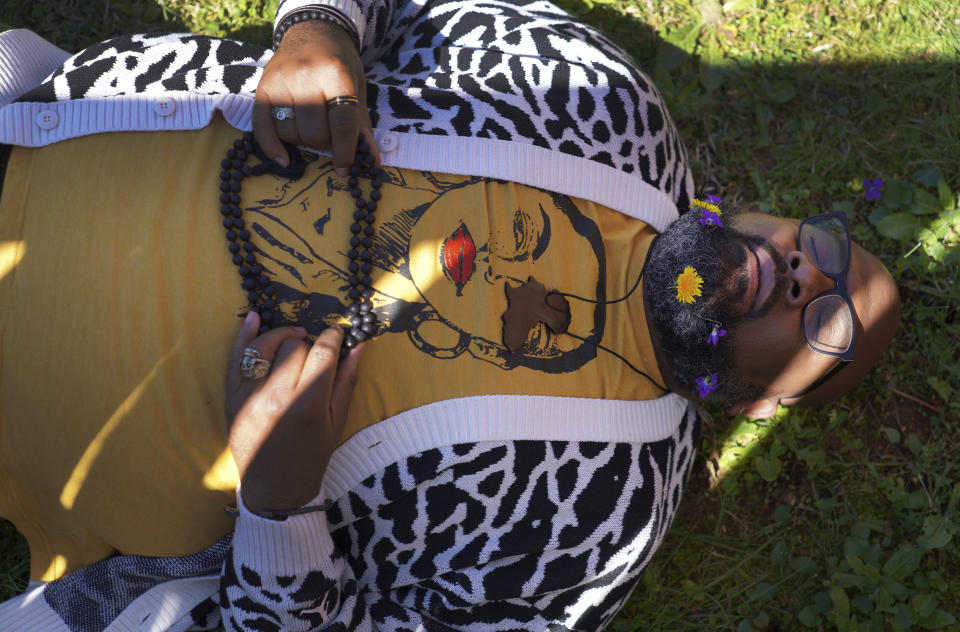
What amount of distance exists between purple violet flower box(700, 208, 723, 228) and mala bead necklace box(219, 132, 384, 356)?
3.54 feet

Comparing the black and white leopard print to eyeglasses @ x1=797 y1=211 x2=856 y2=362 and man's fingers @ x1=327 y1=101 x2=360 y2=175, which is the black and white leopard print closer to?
eyeglasses @ x1=797 y1=211 x2=856 y2=362

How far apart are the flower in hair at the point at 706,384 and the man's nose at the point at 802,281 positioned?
14.2 inches

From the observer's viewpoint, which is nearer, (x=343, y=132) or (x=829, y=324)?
(x=343, y=132)

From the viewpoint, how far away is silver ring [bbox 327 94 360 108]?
6.32 feet

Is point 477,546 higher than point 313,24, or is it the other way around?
point 313,24

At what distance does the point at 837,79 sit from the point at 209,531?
11.1ft

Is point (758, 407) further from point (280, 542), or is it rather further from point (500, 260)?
point (280, 542)

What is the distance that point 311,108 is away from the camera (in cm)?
193

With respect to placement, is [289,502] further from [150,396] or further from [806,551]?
[806,551]

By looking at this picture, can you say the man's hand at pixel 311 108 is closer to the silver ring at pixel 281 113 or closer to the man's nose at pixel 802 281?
the silver ring at pixel 281 113

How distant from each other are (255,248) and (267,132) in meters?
0.33

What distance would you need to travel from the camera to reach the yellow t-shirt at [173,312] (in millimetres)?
1842

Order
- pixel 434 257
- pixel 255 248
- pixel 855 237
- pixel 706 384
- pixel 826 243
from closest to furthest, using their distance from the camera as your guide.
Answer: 1. pixel 255 248
2. pixel 434 257
3. pixel 706 384
4. pixel 826 243
5. pixel 855 237

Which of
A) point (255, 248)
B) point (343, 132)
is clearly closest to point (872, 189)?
point (343, 132)
